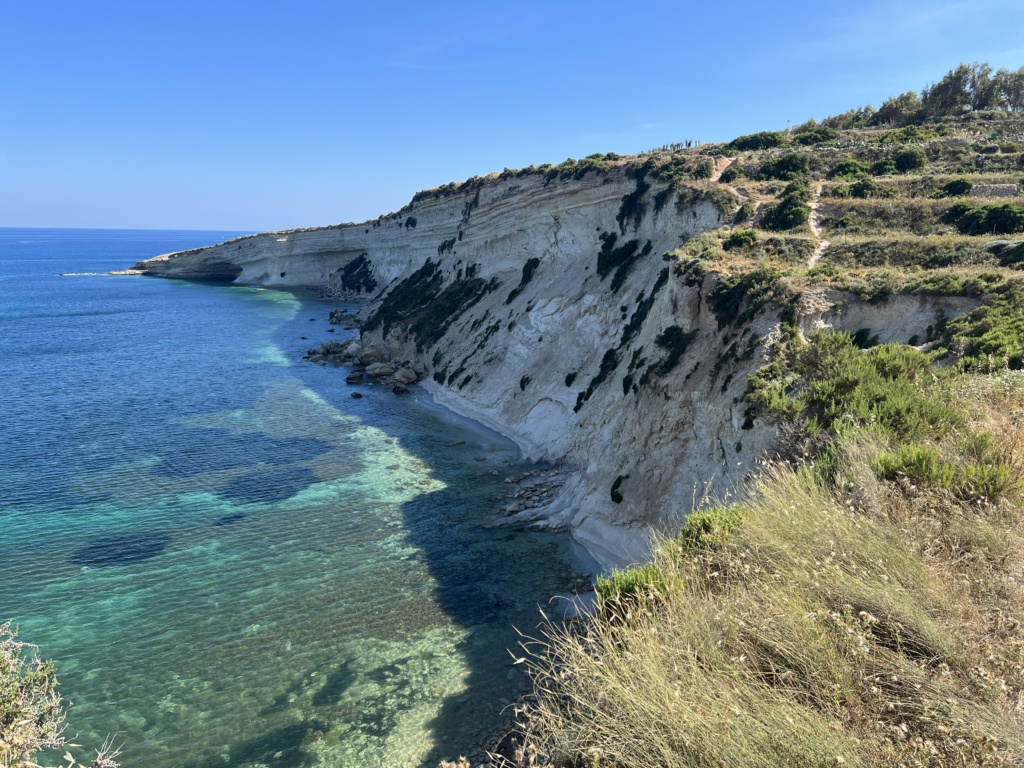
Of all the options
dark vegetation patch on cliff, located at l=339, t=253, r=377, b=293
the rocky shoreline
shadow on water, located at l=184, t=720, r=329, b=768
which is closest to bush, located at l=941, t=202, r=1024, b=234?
the rocky shoreline

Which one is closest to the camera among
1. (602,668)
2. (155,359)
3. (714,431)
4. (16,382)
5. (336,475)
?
(602,668)

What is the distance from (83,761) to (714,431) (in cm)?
1872

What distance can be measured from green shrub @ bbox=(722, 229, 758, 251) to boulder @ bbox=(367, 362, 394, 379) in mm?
30117

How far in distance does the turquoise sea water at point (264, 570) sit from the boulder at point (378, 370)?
6896mm

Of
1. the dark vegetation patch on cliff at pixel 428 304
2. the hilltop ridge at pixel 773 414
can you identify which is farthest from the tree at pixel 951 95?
the dark vegetation patch on cliff at pixel 428 304

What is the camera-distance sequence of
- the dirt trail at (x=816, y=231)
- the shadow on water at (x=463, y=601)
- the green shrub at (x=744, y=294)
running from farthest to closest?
the dirt trail at (x=816, y=231)
the green shrub at (x=744, y=294)
the shadow on water at (x=463, y=601)

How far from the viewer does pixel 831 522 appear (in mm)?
6891

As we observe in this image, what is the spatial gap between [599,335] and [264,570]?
22.2m

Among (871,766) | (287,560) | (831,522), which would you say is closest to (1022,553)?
(831,522)

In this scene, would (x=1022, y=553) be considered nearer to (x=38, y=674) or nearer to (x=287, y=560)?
(x=38, y=674)

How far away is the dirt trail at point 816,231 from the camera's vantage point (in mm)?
24569

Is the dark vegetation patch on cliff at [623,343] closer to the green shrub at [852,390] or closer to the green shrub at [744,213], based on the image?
the green shrub at [744,213]

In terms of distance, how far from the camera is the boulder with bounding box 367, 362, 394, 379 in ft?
156

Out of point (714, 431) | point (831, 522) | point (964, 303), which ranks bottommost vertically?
point (714, 431)
